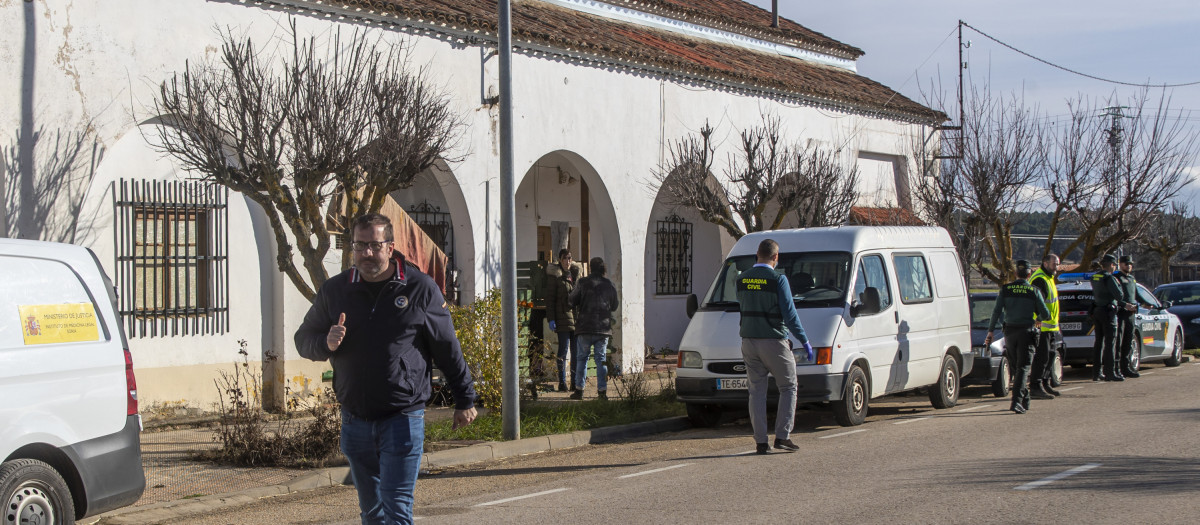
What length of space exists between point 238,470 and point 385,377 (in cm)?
535

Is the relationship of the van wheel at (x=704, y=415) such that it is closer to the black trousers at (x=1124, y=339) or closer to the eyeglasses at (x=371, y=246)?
the eyeglasses at (x=371, y=246)

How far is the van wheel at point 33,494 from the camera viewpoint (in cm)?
614

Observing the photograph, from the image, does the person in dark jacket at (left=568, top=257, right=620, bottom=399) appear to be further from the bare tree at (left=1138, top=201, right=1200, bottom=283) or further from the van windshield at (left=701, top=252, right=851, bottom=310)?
the bare tree at (left=1138, top=201, right=1200, bottom=283)

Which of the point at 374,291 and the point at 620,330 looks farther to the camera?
the point at 620,330

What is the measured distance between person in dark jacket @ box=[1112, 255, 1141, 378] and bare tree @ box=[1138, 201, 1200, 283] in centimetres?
2394

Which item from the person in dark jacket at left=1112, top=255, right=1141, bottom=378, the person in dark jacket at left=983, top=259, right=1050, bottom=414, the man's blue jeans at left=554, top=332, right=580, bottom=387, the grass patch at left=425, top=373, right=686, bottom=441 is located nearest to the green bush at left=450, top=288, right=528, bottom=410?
the grass patch at left=425, top=373, right=686, bottom=441

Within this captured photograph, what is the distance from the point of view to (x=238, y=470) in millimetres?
9719

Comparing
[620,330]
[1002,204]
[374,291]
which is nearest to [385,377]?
[374,291]

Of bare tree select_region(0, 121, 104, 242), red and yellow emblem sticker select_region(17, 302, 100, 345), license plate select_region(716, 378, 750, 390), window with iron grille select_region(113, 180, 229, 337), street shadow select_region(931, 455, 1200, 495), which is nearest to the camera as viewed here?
red and yellow emblem sticker select_region(17, 302, 100, 345)

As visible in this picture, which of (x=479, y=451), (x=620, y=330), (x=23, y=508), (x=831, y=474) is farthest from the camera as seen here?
(x=620, y=330)

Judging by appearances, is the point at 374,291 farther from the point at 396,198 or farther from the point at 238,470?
the point at 396,198

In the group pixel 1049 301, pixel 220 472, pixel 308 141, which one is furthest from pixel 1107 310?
pixel 220 472

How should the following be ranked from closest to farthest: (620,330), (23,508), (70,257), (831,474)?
(23,508) < (70,257) < (831,474) < (620,330)

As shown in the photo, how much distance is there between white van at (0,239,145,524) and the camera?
20.4 feet
